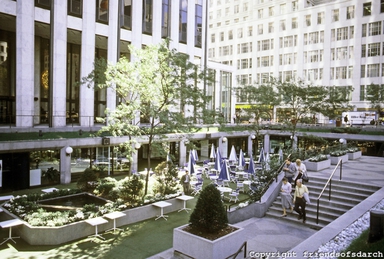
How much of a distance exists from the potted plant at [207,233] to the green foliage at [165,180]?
24.0 feet

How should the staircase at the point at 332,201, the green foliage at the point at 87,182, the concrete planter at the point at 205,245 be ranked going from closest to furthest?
1. the concrete planter at the point at 205,245
2. the staircase at the point at 332,201
3. the green foliage at the point at 87,182

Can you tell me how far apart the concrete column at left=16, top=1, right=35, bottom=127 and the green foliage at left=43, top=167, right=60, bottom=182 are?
14.6 feet

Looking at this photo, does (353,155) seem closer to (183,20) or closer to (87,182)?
(87,182)

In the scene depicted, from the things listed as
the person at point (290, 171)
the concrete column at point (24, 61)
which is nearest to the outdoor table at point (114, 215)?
the person at point (290, 171)

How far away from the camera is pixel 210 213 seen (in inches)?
391

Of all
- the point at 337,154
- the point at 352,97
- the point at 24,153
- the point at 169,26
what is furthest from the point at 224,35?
the point at 24,153

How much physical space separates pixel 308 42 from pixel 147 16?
42090 millimetres

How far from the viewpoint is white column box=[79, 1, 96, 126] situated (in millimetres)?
26859

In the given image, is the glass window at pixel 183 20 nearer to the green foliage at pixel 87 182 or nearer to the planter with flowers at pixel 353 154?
the planter with flowers at pixel 353 154

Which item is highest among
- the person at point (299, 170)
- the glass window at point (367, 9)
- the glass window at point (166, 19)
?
the glass window at point (367, 9)

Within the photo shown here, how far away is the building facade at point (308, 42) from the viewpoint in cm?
5597

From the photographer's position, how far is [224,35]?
76625mm

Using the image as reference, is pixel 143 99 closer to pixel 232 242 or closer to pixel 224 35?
pixel 232 242

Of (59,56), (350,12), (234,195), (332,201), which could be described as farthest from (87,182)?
(350,12)
